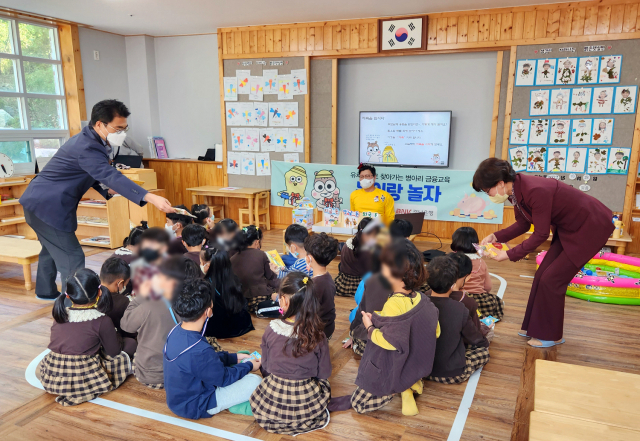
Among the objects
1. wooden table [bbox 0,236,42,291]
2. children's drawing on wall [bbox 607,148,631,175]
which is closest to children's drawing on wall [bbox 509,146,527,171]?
children's drawing on wall [bbox 607,148,631,175]

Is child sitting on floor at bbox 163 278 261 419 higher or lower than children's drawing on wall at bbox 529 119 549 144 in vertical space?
lower

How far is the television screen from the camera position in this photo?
549 cm

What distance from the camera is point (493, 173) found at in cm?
239

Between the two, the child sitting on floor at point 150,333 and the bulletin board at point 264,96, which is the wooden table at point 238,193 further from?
the child sitting on floor at point 150,333

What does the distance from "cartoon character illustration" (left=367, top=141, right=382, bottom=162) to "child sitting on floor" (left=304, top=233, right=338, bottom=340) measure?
3.52 meters

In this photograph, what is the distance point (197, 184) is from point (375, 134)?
2.96m

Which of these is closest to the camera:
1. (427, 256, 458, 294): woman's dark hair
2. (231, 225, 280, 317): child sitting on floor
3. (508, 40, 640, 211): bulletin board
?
(427, 256, 458, 294): woman's dark hair

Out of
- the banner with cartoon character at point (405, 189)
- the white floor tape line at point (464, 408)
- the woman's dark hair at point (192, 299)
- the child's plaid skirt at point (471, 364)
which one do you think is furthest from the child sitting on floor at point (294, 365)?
the banner with cartoon character at point (405, 189)

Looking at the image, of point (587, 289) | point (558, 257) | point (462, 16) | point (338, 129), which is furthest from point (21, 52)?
point (587, 289)

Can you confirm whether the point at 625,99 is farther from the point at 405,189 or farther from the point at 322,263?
the point at 322,263

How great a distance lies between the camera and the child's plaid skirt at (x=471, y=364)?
2.33m

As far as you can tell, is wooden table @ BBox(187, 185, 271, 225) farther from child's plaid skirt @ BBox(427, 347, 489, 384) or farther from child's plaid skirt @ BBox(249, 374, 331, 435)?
child's plaid skirt @ BBox(249, 374, 331, 435)

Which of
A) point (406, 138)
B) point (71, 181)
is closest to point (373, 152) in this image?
point (406, 138)

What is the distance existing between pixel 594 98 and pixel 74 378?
540cm
